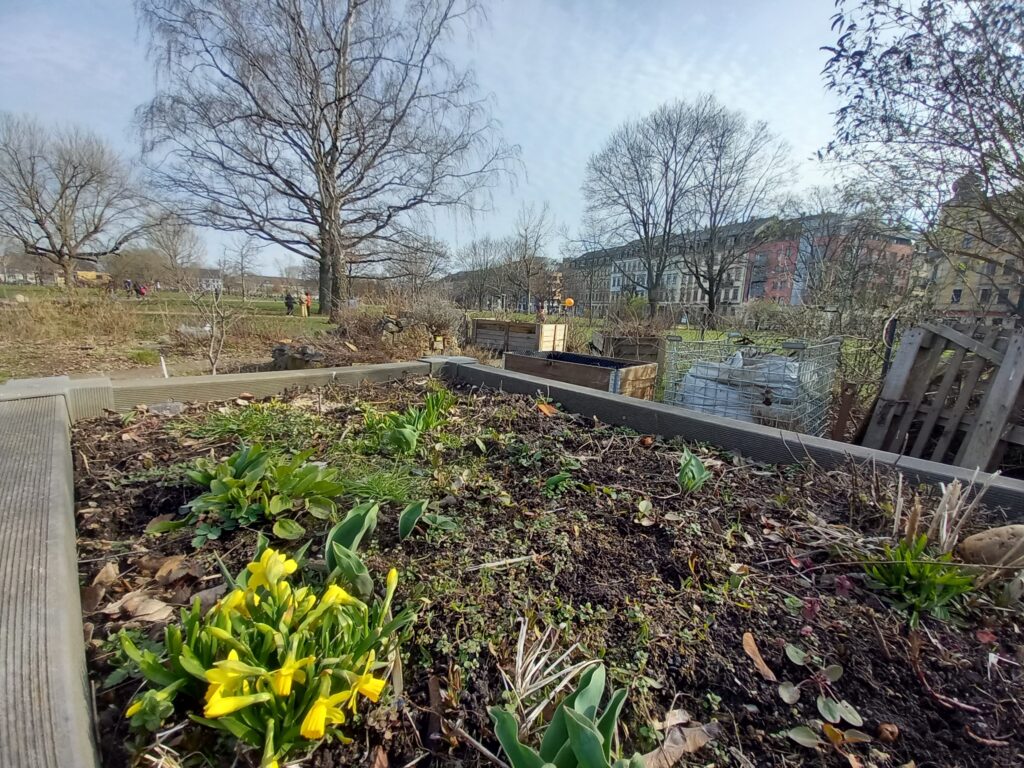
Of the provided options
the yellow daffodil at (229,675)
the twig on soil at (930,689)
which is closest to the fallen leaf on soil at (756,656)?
the twig on soil at (930,689)

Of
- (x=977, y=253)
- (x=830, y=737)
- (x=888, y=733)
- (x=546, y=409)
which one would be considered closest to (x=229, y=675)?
(x=830, y=737)

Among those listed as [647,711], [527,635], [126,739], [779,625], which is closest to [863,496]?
[779,625]

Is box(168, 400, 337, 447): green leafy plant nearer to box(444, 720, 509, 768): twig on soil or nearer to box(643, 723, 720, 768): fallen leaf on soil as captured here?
box(444, 720, 509, 768): twig on soil

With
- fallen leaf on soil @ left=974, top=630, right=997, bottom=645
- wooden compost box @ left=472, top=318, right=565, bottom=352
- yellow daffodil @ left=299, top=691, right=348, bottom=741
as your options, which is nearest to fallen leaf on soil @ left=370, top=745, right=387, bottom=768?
yellow daffodil @ left=299, top=691, right=348, bottom=741

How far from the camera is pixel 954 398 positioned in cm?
341

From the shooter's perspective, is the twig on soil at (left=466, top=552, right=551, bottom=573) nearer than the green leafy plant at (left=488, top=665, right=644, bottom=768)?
No

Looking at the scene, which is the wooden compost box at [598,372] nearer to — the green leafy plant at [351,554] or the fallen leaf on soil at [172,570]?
the green leafy plant at [351,554]

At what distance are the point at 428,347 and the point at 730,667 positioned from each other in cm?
734

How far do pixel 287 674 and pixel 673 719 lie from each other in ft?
2.45

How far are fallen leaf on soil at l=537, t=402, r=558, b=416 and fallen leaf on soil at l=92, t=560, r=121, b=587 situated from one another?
2.07 metres

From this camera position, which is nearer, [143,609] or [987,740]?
[987,740]

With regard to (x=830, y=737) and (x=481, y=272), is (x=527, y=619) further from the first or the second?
(x=481, y=272)

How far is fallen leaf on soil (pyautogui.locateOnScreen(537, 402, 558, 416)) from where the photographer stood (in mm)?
2803

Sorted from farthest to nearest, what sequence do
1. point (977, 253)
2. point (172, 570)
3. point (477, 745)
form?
1. point (977, 253)
2. point (172, 570)
3. point (477, 745)
